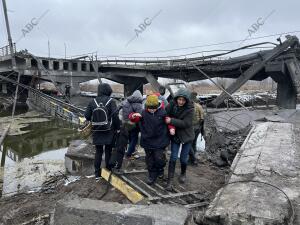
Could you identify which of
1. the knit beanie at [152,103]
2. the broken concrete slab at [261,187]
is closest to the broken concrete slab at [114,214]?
the broken concrete slab at [261,187]

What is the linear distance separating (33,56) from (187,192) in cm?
2128

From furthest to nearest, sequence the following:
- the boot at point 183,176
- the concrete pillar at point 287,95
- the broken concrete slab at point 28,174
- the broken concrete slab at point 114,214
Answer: the concrete pillar at point 287,95 → the broken concrete slab at point 28,174 → the boot at point 183,176 → the broken concrete slab at point 114,214

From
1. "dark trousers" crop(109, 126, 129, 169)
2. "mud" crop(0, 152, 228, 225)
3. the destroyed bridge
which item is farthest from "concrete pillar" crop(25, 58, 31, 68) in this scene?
"dark trousers" crop(109, 126, 129, 169)

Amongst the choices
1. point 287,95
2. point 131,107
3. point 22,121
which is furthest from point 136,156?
point 22,121

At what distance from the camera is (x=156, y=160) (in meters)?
5.60

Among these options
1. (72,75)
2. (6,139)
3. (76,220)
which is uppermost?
(72,75)

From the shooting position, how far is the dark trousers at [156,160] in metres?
5.58

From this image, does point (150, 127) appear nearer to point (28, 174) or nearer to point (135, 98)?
point (135, 98)

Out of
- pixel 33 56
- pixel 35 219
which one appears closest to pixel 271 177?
pixel 35 219

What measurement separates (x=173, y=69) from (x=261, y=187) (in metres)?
19.5

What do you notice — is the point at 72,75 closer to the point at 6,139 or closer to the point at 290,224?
the point at 6,139

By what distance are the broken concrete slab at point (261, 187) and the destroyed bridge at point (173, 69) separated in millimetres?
10227

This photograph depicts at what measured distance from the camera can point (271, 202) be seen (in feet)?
12.6

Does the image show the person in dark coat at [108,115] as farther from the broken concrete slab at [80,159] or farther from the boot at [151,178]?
the broken concrete slab at [80,159]
